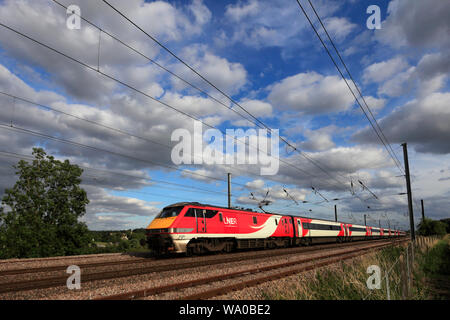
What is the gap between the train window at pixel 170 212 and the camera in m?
17.6

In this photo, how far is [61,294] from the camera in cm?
817

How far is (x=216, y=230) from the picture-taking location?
19531 mm

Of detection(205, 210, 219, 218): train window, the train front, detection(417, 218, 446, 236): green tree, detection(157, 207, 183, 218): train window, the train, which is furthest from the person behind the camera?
detection(417, 218, 446, 236): green tree

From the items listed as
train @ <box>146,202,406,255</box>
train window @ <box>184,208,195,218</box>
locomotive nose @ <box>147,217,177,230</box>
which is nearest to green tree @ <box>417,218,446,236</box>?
train @ <box>146,202,406,255</box>

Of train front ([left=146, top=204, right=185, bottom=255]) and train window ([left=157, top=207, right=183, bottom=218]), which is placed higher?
train window ([left=157, top=207, right=183, bottom=218])

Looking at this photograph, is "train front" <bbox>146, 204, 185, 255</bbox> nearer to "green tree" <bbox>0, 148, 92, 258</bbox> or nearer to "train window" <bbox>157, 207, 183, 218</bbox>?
"train window" <bbox>157, 207, 183, 218</bbox>

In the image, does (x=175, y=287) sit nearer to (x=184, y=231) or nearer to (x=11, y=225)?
(x=184, y=231)

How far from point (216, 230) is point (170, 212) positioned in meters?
3.46

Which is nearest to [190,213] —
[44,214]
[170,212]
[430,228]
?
[170,212]

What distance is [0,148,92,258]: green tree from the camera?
2330 cm

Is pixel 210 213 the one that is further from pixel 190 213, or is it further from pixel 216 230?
pixel 190 213

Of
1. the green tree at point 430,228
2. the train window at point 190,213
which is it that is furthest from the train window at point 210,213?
the green tree at point 430,228
